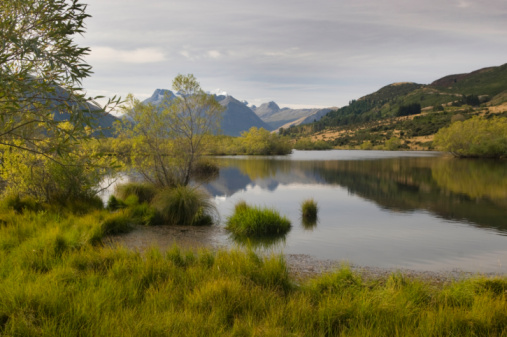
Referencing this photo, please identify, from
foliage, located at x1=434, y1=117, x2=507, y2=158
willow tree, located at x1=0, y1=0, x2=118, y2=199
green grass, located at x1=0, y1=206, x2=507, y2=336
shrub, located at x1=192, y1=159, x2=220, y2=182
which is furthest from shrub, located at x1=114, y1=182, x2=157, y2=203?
foliage, located at x1=434, y1=117, x2=507, y2=158

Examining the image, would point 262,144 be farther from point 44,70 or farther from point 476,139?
point 44,70

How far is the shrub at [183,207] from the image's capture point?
14609 millimetres

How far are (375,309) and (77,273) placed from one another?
17.8 feet

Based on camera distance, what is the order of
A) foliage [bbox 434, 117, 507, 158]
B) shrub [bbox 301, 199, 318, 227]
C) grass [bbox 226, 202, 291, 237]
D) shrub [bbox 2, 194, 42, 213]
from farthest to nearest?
foliage [bbox 434, 117, 507, 158] → shrub [bbox 301, 199, 318, 227] → grass [bbox 226, 202, 291, 237] → shrub [bbox 2, 194, 42, 213]

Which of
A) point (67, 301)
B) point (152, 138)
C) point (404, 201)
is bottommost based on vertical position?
point (404, 201)

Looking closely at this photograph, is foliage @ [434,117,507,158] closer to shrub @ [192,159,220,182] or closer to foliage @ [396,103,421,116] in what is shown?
shrub @ [192,159,220,182]

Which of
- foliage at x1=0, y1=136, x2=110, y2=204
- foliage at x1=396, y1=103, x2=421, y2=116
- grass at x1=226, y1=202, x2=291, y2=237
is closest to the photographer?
foliage at x1=0, y1=136, x2=110, y2=204

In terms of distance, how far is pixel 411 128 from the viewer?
14400 cm

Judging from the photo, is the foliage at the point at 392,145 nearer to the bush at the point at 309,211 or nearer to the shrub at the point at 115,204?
the bush at the point at 309,211

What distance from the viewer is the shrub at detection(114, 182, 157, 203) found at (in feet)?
60.3

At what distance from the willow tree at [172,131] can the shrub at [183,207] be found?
436cm

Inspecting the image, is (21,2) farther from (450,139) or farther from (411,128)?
(411,128)

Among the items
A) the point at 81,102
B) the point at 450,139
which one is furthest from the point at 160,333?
the point at 450,139

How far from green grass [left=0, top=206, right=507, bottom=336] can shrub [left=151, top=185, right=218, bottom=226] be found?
6536 millimetres
